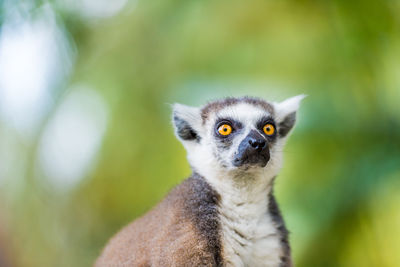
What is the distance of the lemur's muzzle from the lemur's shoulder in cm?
31

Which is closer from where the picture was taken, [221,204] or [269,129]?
[221,204]

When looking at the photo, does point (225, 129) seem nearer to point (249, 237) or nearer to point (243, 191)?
point (243, 191)

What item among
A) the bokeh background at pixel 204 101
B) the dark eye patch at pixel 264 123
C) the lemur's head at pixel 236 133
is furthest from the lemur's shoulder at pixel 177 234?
the bokeh background at pixel 204 101

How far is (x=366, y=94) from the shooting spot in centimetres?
639

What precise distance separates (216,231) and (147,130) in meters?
4.52

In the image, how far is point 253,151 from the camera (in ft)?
8.80

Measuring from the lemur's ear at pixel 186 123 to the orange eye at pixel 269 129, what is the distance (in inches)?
19.6

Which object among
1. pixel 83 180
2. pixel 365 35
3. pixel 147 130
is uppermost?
pixel 365 35

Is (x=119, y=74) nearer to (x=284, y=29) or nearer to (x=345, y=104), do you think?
(x=284, y=29)

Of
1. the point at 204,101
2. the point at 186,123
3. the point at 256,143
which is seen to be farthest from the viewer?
the point at 204,101

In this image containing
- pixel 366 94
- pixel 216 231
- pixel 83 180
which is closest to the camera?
pixel 216 231

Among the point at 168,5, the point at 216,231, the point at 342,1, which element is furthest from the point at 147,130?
the point at 216,231

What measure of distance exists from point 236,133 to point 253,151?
11.4 inches

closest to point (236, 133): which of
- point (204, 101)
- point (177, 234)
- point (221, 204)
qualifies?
point (221, 204)
